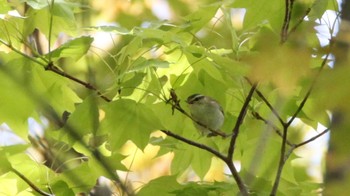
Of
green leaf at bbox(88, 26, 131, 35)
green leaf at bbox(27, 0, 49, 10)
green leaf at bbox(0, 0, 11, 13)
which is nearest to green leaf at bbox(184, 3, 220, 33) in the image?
green leaf at bbox(88, 26, 131, 35)

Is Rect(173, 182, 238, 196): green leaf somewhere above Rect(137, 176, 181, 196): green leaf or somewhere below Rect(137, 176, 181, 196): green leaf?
below

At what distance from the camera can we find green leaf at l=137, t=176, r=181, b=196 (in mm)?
1740

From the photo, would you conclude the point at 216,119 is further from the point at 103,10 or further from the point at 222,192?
the point at 103,10

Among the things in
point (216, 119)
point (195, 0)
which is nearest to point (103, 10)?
point (195, 0)

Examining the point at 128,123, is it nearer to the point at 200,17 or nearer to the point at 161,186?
the point at 161,186

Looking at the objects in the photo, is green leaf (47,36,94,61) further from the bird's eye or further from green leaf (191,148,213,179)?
green leaf (191,148,213,179)

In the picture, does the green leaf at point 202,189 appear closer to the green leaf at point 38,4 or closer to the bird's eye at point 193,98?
the bird's eye at point 193,98

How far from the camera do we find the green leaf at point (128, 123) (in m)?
1.69

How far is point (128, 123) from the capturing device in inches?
67.6

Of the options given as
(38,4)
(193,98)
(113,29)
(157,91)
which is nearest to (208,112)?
(193,98)

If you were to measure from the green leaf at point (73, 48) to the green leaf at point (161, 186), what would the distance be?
0.39 metres

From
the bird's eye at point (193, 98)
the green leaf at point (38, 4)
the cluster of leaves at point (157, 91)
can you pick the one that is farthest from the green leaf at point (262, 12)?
the green leaf at point (38, 4)

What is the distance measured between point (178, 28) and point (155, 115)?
0.77ft

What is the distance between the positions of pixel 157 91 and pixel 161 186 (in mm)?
260
